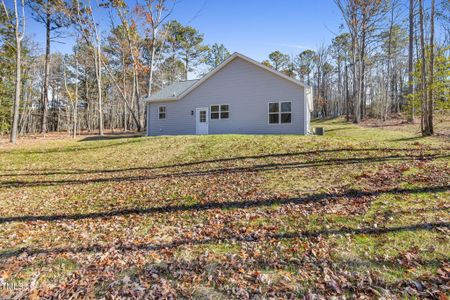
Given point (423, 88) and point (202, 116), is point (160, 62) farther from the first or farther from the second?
point (423, 88)

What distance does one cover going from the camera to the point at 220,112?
17.7 m

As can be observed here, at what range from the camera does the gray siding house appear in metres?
16.0

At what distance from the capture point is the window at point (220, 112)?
17.5 metres

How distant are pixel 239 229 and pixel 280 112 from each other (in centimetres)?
1251

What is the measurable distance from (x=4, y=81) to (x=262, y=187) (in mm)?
25967

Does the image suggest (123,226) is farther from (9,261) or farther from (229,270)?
(229,270)

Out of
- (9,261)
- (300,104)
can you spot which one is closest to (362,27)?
(300,104)

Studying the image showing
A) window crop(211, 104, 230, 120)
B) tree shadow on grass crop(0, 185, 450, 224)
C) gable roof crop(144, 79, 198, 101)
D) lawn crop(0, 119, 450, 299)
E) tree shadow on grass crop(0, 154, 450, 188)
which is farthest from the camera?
gable roof crop(144, 79, 198, 101)

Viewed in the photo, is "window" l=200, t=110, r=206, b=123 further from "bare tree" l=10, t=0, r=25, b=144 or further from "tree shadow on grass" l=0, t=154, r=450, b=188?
"bare tree" l=10, t=0, r=25, b=144

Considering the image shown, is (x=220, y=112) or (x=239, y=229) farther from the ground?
(x=220, y=112)

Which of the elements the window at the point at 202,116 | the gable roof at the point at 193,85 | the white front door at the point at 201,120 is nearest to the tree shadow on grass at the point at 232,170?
the gable roof at the point at 193,85

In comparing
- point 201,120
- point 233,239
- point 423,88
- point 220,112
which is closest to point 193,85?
point 201,120

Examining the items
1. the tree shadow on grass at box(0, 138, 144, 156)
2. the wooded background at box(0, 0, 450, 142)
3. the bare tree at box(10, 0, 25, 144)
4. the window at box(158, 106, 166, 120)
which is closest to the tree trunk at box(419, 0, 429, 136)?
the wooded background at box(0, 0, 450, 142)

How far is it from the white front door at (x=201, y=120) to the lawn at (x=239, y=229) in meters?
8.90
